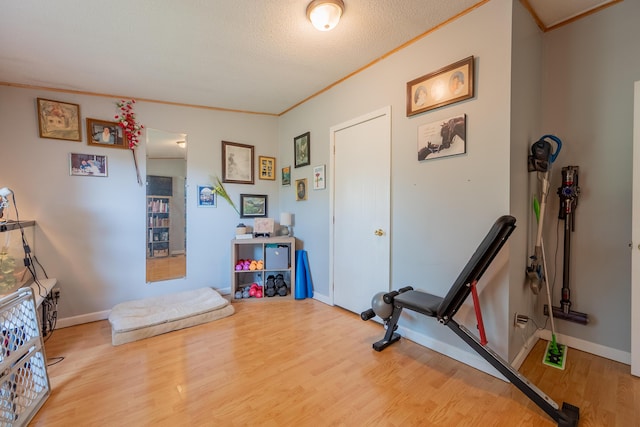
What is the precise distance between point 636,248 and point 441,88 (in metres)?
1.75

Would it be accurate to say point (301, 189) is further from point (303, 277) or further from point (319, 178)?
point (303, 277)

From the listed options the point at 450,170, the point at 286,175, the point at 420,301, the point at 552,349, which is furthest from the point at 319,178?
the point at 552,349

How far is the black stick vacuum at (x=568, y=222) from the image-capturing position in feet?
6.92

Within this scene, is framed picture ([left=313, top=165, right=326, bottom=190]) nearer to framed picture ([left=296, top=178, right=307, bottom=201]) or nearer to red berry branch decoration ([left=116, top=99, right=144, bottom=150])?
framed picture ([left=296, top=178, right=307, bottom=201])

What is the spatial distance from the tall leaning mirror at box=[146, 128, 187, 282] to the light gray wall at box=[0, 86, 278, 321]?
7 cm

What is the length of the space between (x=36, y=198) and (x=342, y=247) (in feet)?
10.6

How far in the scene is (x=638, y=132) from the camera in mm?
1798

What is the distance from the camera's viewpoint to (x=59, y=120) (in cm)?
277

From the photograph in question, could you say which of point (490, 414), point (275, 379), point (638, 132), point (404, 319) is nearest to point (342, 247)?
point (404, 319)

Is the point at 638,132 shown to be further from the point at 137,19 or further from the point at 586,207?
the point at 137,19

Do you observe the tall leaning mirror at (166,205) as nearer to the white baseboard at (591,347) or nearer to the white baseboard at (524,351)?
the white baseboard at (524,351)

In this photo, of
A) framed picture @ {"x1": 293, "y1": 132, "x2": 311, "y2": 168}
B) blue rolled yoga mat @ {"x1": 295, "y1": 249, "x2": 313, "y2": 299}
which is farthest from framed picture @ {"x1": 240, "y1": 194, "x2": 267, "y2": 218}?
blue rolled yoga mat @ {"x1": 295, "y1": 249, "x2": 313, "y2": 299}

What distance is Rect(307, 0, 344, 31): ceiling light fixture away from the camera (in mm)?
1767

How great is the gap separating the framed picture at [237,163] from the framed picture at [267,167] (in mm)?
131
